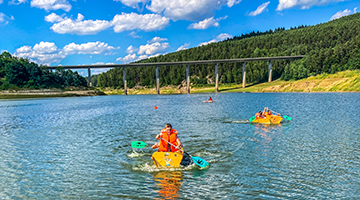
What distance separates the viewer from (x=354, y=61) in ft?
409

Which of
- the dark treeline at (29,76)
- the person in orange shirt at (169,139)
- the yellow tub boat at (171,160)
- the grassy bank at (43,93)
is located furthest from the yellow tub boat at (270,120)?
the dark treeline at (29,76)

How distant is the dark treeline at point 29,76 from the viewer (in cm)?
15619

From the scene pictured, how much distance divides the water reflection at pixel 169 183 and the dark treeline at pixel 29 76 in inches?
6380

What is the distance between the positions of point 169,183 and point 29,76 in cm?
17607

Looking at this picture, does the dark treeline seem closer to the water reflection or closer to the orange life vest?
the orange life vest

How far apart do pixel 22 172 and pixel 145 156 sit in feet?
28.9

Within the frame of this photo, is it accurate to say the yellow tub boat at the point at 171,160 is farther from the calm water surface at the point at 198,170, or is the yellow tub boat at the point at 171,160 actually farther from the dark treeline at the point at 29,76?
the dark treeline at the point at 29,76

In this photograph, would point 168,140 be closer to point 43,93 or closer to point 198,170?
point 198,170

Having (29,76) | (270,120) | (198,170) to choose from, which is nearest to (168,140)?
(198,170)

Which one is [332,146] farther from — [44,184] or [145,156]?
[44,184]

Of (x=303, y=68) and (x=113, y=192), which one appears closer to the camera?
(x=113, y=192)

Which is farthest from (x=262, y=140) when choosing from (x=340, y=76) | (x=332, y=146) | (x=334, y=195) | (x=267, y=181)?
(x=340, y=76)

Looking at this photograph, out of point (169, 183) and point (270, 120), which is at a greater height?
point (270, 120)

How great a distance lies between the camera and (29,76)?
164375mm
